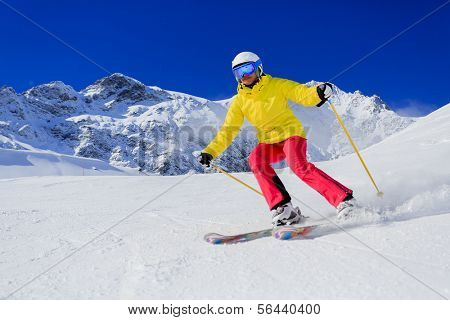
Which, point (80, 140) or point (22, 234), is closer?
point (22, 234)

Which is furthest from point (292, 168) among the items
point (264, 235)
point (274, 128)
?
point (264, 235)

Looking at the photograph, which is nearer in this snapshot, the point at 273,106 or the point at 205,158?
the point at 273,106

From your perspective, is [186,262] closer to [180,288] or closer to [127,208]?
[180,288]

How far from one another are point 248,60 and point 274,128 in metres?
0.76

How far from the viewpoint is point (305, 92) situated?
4.17 m

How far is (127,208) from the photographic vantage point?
528cm

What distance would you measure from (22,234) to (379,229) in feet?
10.0

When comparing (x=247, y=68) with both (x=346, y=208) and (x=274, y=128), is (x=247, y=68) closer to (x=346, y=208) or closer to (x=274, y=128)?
(x=274, y=128)

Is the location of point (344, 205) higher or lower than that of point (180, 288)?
higher

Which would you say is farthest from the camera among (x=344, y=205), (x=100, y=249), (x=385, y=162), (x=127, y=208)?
(x=385, y=162)

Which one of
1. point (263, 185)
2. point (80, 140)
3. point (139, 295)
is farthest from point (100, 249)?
point (80, 140)

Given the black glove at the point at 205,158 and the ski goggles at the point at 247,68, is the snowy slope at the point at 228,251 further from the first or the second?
the ski goggles at the point at 247,68

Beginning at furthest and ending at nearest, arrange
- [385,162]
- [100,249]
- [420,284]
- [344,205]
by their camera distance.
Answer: [385,162], [344,205], [100,249], [420,284]

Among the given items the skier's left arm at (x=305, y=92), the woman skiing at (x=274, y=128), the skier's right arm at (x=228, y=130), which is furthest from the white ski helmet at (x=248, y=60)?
the skier's right arm at (x=228, y=130)
